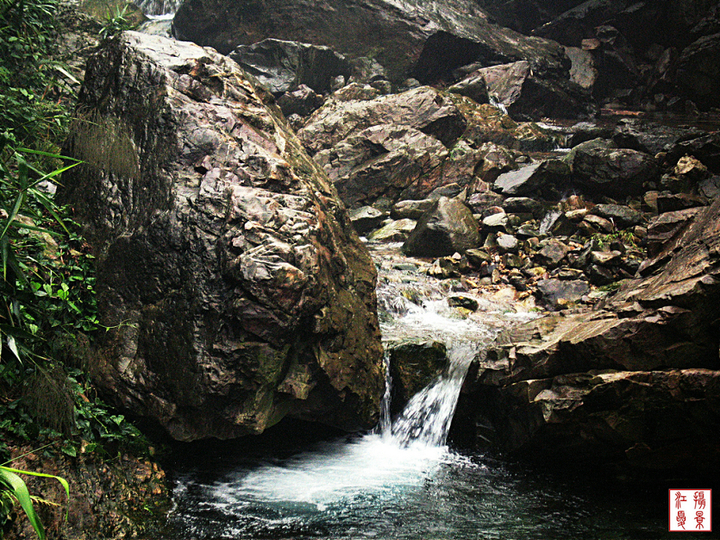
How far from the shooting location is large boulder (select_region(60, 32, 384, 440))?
357cm

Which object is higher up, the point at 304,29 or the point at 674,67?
the point at 304,29

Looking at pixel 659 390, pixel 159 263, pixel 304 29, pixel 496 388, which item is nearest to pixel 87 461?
pixel 159 263

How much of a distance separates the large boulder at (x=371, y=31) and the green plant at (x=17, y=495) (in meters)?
18.1

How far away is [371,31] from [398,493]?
1762 cm

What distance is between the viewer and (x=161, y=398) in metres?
3.54

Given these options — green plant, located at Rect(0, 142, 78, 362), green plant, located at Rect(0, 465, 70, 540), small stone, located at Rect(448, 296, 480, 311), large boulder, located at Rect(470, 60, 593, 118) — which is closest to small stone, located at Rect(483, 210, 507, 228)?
small stone, located at Rect(448, 296, 480, 311)

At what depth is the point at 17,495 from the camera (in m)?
1.63

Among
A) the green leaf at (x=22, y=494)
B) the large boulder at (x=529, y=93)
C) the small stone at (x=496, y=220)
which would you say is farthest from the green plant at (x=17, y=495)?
the large boulder at (x=529, y=93)

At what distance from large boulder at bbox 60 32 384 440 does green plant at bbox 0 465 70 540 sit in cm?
120

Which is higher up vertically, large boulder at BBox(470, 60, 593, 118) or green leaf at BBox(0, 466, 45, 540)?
large boulder at BBox(470, 60, 593, 118)

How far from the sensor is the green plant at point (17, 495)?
1609 millimetres

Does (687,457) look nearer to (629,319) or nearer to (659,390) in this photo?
(659,390)

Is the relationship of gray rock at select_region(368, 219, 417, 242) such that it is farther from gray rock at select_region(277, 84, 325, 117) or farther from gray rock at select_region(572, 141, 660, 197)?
gray rock at select_region(277, 84, 325, 117)

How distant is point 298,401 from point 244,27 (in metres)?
17.1
